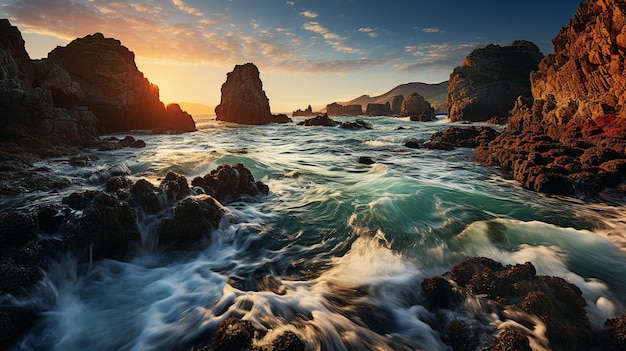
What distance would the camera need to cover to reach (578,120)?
23.3 m

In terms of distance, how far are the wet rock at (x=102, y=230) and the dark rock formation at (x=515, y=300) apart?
6707 mm

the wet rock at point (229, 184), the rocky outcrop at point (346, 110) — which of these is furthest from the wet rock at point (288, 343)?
the rocky outcrop at point (346, 110)

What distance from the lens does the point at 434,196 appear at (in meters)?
11.5

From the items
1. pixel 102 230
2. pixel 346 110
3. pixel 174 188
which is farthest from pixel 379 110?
pixel 102 230

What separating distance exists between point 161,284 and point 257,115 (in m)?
75.7

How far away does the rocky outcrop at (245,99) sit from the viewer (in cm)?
7825

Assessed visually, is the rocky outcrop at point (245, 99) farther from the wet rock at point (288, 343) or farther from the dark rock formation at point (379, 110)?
the wet rock at point (288, 343)

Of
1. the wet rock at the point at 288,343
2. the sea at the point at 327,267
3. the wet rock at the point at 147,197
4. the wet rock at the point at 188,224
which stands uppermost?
the wet rock at the point at 147,197

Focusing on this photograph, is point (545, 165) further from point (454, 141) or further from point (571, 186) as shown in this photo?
point (454, 141)

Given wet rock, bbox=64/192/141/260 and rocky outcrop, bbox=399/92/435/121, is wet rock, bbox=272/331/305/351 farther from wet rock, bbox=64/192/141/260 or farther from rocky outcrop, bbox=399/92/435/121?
rocky outcrop, bbox=399/92/435/121

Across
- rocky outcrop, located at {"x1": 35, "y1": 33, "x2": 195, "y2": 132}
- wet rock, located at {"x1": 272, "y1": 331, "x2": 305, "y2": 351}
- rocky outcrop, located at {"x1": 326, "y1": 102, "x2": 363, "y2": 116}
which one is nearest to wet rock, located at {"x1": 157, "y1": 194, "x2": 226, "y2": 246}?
wet rock, located at {"x1": 272, "y1": 331, "x2": 305, "y2": 351}

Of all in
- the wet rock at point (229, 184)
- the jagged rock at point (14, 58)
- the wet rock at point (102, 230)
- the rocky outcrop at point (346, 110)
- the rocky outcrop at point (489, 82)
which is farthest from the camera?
the rocky outcrop at point (346, 110)

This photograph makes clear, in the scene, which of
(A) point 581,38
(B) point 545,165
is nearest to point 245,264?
(B) point 545,165

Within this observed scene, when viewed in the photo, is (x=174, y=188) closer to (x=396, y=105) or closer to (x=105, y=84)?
(x=105, y=84)
